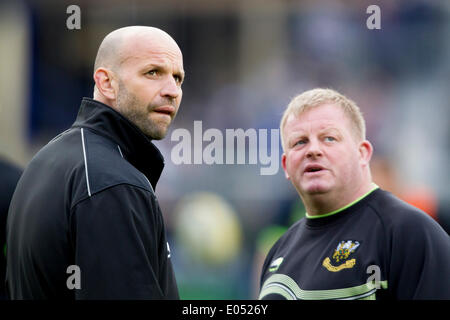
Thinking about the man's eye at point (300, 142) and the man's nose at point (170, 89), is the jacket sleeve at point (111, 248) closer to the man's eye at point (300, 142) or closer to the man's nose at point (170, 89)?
the man's nose at point (170, 89)

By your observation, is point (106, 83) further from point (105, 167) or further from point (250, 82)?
point (250, 82)

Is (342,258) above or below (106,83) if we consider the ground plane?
below

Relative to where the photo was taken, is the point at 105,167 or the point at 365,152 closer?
the point at 105,167

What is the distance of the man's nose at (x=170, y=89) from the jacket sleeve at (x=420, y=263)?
1.18 meters

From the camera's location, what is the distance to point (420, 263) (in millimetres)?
2459

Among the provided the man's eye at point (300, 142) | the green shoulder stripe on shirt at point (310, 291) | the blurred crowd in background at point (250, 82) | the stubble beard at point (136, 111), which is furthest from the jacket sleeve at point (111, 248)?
the blurred crowd in background at point (250, 82)

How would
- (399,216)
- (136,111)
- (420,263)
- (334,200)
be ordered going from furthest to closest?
(334,200) < (136,111) < (399,216) < (420,263)

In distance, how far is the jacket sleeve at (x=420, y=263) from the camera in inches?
96.0

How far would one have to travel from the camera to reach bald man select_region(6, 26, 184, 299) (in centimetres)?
217

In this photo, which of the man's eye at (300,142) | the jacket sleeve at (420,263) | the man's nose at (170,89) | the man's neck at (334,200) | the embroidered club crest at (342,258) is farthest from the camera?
the man's eye at (300,142)

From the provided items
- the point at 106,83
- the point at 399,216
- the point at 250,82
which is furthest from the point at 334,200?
the point at 250,82

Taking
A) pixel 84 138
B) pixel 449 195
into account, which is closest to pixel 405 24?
pixel 449 195

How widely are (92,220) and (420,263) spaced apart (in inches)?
52.6

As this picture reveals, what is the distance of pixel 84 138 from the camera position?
7.98 feet
